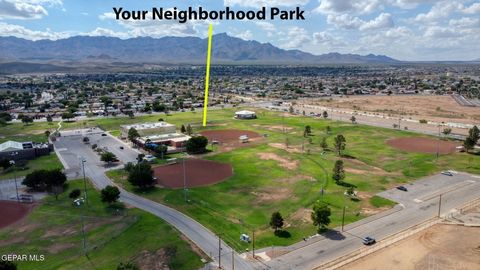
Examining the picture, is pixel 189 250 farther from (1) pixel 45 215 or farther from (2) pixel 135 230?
(1) pixel 45 215

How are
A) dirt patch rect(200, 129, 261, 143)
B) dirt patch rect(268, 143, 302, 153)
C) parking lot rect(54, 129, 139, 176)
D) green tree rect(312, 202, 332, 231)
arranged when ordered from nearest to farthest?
green tree rect(312, 202, 332, 231) < parking lot rect(54, 129, 139, 176) < dirt patch rect(268, 143, 302, 153) < dirt patch rect(200, 129, 261, 143)

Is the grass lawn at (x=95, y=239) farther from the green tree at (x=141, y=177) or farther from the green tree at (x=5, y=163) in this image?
the green tree at (x=5, y=163)

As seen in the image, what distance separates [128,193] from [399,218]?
52.1 meters

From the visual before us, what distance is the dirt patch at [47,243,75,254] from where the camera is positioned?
180ft

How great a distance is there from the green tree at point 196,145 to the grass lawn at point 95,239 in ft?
123

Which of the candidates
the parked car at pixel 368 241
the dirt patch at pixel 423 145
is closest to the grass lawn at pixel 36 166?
the parked car at pixel 368 241

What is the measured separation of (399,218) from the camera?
6469 centimetres

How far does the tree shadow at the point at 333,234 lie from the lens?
5769cm

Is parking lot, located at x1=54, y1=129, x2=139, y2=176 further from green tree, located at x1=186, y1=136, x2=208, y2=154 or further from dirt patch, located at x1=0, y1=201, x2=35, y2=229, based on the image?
dirt patch, located at x1=0, y1=201, x2=35, y2=229

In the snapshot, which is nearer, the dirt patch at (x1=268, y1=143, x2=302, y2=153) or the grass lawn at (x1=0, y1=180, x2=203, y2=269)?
the grass lawn at (x1=0, y1=180, x2=203, y2=269)

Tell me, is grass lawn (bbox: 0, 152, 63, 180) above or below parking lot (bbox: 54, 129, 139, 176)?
below

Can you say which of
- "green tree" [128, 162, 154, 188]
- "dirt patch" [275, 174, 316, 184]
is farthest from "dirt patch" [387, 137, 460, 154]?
"green tree" [128, 162, 154, 188]

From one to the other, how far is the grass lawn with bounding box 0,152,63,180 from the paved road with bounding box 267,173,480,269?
2715 inches

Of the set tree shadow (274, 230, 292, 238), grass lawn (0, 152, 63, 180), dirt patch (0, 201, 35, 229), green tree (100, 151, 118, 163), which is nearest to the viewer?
tree shadow (274, 230, 292, 238)
